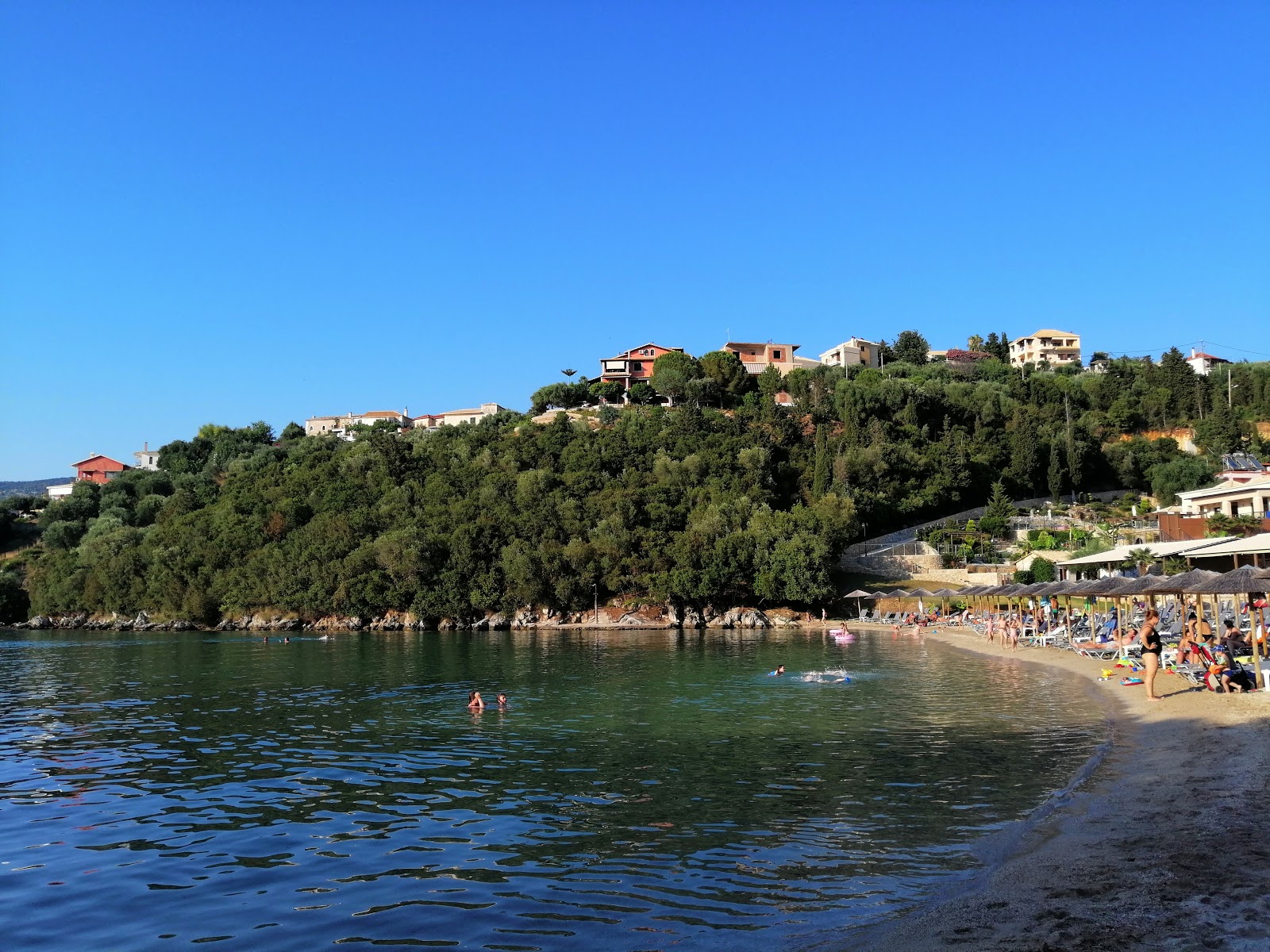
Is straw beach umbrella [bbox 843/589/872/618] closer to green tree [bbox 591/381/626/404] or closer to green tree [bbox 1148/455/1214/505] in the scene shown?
green tree [bbox 1148/455/1214/505]

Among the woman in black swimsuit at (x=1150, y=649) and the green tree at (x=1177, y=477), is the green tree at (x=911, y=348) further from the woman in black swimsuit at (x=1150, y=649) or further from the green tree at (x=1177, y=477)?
the woman in black swimsuit at (x=1150, y=649)

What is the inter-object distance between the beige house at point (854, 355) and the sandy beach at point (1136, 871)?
119723 mm

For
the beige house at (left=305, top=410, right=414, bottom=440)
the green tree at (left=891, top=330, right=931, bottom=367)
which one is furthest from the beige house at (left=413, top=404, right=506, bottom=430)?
the green tree at (left=891, top=330, right=931, bottom=367)

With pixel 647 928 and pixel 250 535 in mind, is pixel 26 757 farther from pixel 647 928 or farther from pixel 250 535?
pixel 250 535

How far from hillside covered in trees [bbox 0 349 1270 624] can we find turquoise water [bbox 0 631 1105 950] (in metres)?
43.7

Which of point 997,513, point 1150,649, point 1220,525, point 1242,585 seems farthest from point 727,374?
point 1150,649

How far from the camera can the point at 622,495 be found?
83500 millimetres

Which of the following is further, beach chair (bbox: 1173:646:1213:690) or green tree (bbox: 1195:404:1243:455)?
green tree (bbox: 1195:404:1243:455)

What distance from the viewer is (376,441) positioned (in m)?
102

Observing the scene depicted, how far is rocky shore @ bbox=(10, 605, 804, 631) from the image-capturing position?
71.8m

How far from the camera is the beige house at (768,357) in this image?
428 feet

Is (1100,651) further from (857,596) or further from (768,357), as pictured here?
(768,357)

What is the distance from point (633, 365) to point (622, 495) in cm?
5373

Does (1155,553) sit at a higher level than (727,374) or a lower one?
lower
